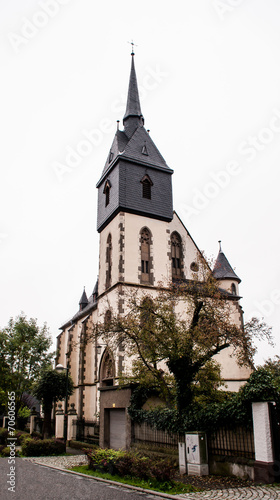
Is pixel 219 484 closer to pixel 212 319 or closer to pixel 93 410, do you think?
pixel 212 319

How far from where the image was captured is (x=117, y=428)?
56.6 feet

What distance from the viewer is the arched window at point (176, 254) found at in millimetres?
27500

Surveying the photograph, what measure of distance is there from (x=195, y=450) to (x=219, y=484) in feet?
4.64

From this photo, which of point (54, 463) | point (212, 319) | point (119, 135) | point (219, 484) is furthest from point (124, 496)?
point (119, 135)

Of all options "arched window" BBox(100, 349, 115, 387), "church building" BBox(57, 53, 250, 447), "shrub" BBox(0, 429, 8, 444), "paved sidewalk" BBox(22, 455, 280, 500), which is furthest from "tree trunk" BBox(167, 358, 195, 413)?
"shrub" BBox(0, 429, 8, 444)

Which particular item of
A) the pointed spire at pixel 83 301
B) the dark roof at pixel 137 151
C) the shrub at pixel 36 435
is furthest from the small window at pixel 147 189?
the shrub at pixel 36 435

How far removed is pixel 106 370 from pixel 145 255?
7.51 metres

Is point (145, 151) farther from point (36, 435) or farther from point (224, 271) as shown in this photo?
point (36, 435)

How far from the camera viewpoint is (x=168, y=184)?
28.5 m

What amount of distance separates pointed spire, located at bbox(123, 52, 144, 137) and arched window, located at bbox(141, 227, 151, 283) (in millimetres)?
8883

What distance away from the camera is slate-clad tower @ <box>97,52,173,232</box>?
26.4m

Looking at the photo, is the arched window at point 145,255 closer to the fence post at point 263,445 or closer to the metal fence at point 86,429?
the metal fence at point 86,429

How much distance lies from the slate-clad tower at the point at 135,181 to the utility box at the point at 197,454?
644 inches

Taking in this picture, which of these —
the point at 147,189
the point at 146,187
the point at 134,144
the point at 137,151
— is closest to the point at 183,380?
the point at 147,189
